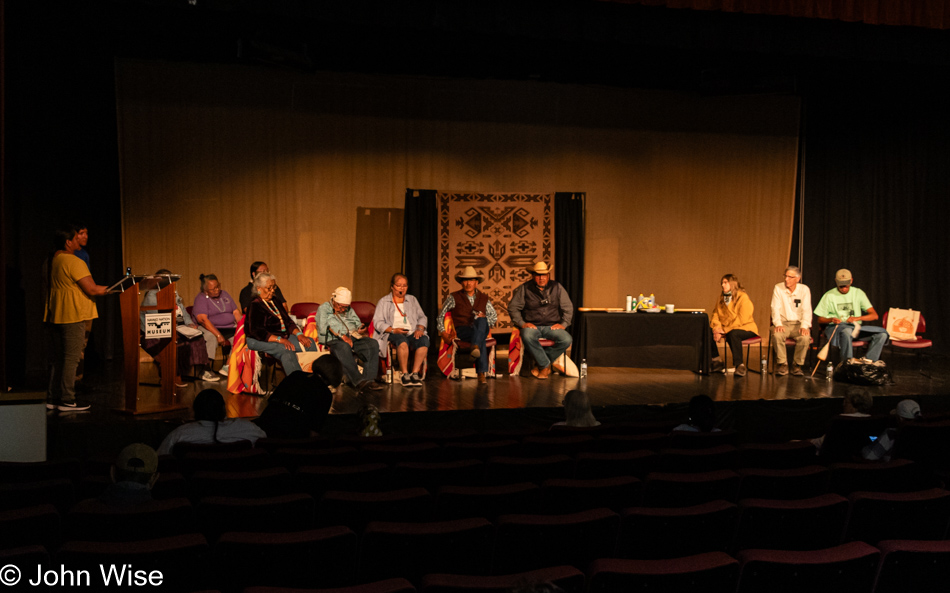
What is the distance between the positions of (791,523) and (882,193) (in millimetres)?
9270

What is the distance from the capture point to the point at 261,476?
9.89 feet

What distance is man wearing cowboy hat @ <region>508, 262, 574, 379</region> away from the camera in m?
7.81

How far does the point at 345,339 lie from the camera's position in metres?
7.08

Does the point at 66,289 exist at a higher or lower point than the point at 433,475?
higher

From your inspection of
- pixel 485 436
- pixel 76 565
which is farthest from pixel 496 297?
pixel 76 565

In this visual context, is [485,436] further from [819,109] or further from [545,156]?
[819,109]

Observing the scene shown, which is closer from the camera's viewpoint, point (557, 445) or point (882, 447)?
point (557, 445)

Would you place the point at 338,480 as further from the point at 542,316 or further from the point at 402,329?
the point at 542,316

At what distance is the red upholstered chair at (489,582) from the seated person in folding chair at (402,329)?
17.9 feet

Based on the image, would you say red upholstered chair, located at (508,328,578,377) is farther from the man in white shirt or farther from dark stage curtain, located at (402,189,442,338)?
the man in white shirt

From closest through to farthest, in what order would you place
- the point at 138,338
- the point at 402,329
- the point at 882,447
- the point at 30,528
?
the point at 30,528 < the point at 882,447 < the point at 138,338 < the point at 402,329

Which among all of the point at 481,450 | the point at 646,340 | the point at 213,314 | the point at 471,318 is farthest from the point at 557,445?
the point at 213,314

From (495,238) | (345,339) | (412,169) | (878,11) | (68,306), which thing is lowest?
(345,339)

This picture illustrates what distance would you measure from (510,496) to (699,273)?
28.5ft
